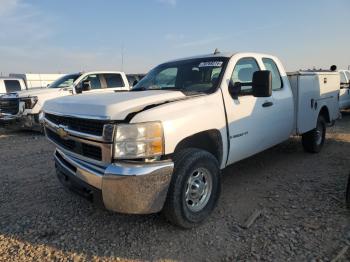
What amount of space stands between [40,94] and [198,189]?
7674 mm

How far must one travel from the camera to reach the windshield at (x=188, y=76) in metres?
4.23

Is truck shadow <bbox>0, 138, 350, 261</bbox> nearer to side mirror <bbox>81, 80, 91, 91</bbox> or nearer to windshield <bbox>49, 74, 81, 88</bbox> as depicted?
side mirror <bbox>81, 80, 91, 91</bbox>

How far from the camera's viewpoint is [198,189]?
12.0ft

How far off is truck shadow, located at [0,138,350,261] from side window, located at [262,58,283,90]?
1397 millimetres

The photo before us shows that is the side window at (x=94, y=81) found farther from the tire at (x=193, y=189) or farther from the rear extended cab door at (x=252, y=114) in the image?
the tire at (x=193, y=189)

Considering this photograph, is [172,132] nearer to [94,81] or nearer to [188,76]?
[188,76]

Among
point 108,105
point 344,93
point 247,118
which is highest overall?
point 108,105

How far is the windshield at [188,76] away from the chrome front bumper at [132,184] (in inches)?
53.6

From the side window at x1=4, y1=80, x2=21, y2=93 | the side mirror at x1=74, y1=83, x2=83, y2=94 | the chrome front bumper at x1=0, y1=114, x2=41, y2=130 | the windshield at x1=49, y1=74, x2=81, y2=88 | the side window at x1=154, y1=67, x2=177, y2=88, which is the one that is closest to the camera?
the side window at x1=154, y1=67, x2=177, y2=88

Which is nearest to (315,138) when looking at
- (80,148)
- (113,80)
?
(80,148)

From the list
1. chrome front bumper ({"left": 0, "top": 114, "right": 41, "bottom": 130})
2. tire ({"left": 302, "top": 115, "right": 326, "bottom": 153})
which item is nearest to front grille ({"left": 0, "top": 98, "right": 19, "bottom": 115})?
chrome front bumper ({"left": 0, "top": 114, "right": 41, "bottom": 130})

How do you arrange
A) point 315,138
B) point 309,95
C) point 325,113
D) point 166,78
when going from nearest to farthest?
point 166,78 < point 309,95 < point 315,138 < point 325,113

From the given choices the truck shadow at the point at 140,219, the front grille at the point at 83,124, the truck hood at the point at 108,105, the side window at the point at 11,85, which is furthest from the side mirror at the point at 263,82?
the side window at the point at 11,85

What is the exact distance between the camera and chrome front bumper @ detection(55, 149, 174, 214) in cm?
298
